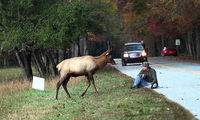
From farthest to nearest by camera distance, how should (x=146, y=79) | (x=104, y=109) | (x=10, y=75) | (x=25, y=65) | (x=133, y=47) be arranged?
(x=10, y=75) < (x=133, y=47) < (x=25, y=65) < (x=146, y=79) < (x=104, y=109)

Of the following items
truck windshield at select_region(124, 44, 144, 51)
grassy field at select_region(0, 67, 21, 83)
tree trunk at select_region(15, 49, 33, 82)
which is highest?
truck windshield at select_region(124, 44, 144, 51)

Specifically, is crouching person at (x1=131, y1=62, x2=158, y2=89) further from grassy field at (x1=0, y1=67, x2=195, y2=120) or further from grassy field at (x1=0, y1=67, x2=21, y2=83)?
grassy field at (x1=0, y1=67, x2=21, y2=83)

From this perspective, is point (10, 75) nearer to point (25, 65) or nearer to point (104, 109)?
point (25, 65)

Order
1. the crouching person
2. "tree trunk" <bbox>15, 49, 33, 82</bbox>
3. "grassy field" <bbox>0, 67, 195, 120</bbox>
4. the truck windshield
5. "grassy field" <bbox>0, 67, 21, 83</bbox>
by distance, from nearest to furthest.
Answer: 1. "grassy field" <bbox>0, 67, 195, 120</bbox>
2. the crouching person
3. "tree trunk" <bbox>15, 49, 33, 82</bbox>
4. the truck windshield
5. "grassy field" <bbox>0, 67, 21, 83</bbox>

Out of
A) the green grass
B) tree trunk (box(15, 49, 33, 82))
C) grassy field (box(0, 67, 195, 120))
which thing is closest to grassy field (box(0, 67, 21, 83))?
the green grass

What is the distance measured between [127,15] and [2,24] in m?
32.3

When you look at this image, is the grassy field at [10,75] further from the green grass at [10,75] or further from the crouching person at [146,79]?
the crouching person at [146,79]

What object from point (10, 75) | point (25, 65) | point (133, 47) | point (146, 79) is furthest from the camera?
point (10, 75)

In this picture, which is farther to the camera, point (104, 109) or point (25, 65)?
point (25, 65)

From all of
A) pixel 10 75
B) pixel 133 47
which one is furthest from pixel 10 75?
pixel 133 47

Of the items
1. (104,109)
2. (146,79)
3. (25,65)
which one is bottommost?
(25,65)

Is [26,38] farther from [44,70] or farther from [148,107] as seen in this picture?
[148,107]

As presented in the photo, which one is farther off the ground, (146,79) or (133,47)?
(133,47)

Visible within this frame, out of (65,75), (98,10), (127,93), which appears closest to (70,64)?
(65,75)
